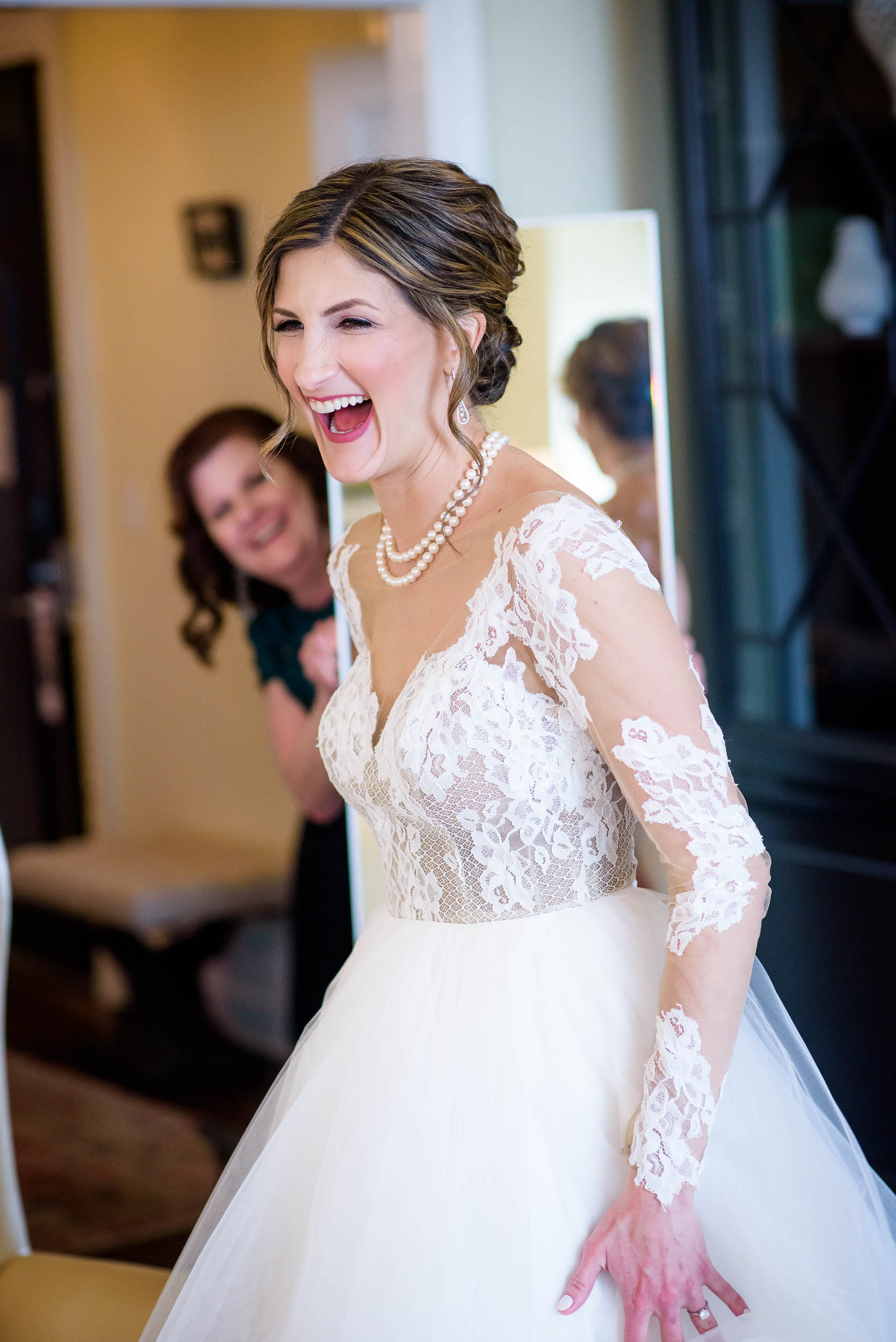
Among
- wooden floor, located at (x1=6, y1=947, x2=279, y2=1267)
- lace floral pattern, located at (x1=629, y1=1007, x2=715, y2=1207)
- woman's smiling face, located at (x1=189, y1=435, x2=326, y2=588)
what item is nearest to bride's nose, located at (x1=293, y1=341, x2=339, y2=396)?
lace floral pattern, located at (x1=629, y1=1007, x2=715, y2=1207)

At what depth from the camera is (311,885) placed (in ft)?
8.75

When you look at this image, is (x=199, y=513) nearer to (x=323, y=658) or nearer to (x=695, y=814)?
(x=323, y=658)

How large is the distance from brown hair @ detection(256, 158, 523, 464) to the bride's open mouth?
8 cm

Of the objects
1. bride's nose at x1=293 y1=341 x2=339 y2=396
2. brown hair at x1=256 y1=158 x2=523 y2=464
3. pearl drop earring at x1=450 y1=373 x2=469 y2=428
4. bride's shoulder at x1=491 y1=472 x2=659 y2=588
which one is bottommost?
bride's shoulder at x1=491 y1=472 x2=659 y2=588

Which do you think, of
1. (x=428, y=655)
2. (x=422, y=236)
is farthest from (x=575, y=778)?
(x=422, y=236)

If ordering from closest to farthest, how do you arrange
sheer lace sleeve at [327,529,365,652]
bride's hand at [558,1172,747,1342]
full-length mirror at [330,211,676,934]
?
bride's hand at [558,1172,747,1342], sheer lace sleeve at [327,529,365,652], full-length mirror at [330,211,676,934]

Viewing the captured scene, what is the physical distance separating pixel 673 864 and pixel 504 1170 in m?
0.30

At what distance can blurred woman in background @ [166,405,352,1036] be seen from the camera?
2420 mm

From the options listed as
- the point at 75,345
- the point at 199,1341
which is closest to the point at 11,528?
the point at 75,345

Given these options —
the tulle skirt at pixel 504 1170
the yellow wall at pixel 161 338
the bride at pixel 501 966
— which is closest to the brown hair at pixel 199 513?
the yellow wall at pixel 161 338

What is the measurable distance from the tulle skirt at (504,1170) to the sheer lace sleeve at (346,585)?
41 centimetres

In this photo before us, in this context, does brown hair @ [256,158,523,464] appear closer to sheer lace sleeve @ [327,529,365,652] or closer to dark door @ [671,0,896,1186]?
sheer lace sleeve @ [327,529,365,652]

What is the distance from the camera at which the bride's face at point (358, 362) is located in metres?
1.31

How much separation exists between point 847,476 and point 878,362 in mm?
215
